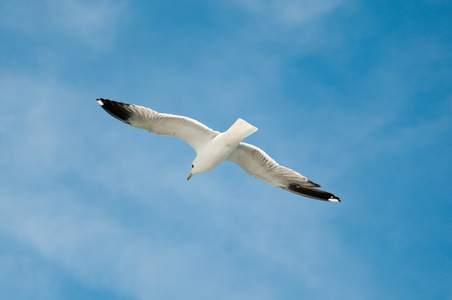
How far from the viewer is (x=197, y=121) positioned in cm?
1159

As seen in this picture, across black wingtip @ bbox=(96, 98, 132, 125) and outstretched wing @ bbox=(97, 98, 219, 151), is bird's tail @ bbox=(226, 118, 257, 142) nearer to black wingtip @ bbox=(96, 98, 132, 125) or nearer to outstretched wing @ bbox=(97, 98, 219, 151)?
outstretched wing @ bbox=(97, 98, 219, 151)

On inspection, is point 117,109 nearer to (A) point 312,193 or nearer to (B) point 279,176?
(B) point 279,176

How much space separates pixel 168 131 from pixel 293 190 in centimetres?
281

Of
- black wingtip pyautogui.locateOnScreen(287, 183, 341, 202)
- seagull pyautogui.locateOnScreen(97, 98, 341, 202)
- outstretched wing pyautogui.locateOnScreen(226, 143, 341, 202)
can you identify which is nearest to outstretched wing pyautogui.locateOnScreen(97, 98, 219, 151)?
seagull pyautogui.locateOnScreen(97, 98, 341, 202)

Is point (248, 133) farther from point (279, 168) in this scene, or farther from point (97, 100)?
point (97, 100)

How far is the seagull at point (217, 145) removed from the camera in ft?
37.4

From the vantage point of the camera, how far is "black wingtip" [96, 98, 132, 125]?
11453mm

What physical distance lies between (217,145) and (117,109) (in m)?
1.96

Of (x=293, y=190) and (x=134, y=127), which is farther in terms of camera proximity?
(x=293, y=190)

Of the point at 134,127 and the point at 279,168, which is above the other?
the point at 279,168

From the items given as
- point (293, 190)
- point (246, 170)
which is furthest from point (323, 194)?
point (246, 170)

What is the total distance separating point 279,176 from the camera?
12.4 metres

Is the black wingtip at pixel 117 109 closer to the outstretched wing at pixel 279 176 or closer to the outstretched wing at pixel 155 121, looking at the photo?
the outstretched wing at pixel 155 121

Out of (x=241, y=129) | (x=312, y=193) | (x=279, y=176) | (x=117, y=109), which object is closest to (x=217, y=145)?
(x=241, y=129)
